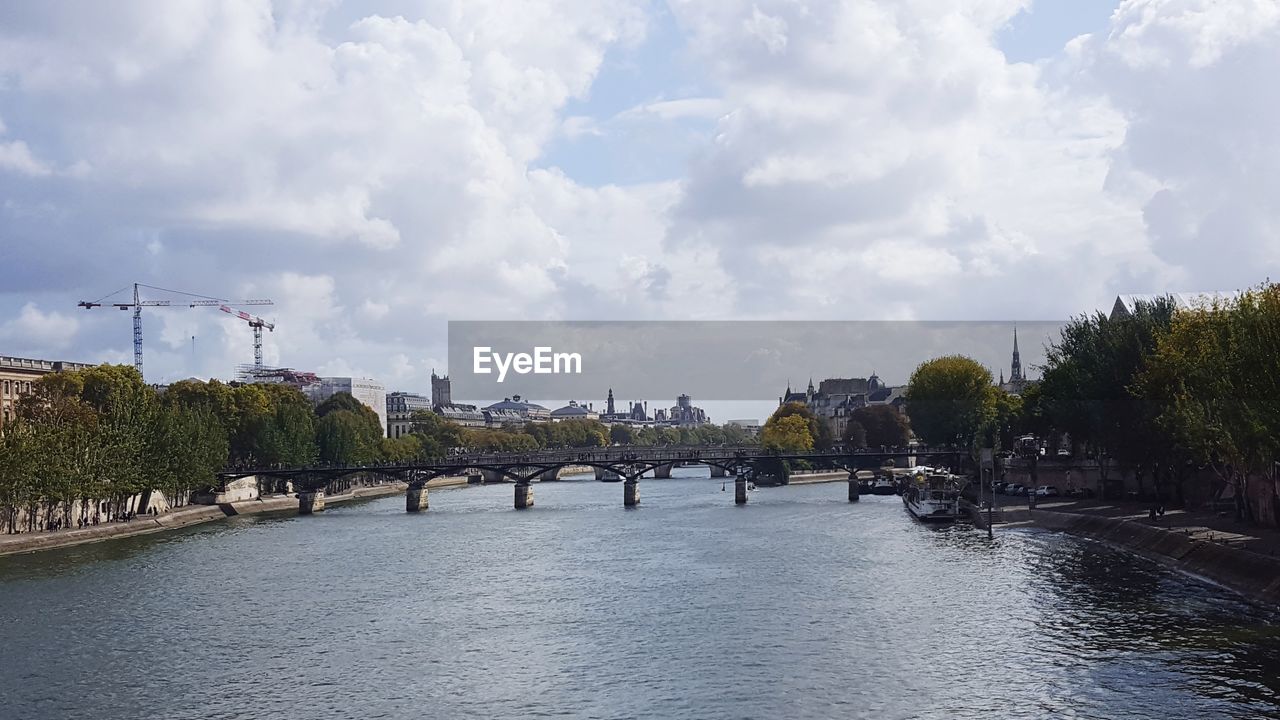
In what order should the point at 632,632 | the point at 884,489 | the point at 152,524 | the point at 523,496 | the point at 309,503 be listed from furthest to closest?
the point at 884,489 → the point at 523,496 → the point at 309,503 → the point at 152,524 → the point at 632,632

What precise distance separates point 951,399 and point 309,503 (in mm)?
70871

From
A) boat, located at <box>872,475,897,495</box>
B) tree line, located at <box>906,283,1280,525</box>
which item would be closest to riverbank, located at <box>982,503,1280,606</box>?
tree line, located at <box>906,283,1280,525</box>

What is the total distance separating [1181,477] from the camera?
286ft

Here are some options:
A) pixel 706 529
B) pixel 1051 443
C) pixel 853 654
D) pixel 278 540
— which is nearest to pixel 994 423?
pixel 1051 443

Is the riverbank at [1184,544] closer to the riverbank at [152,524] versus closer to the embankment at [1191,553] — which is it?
the embankment at [1191,553]

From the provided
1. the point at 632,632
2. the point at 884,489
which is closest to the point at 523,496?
the point at 884,489

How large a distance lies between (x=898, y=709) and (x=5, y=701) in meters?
28.5

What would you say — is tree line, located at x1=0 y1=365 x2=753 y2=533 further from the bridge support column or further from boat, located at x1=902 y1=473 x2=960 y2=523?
boat, located at x1=902 y1=473 x2=960 y2=523

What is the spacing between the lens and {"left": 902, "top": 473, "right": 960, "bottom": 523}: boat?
345ft

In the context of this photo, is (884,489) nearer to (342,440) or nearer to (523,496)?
(523,496)

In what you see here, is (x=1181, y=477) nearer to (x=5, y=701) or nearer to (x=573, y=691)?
(x=573, y=691)

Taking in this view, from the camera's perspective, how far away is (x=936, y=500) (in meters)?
107

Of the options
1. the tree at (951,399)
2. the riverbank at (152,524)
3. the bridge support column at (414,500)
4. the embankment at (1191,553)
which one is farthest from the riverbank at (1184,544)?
the riverbank at (152,524)

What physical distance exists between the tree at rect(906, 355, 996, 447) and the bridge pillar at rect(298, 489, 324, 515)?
65.9m
